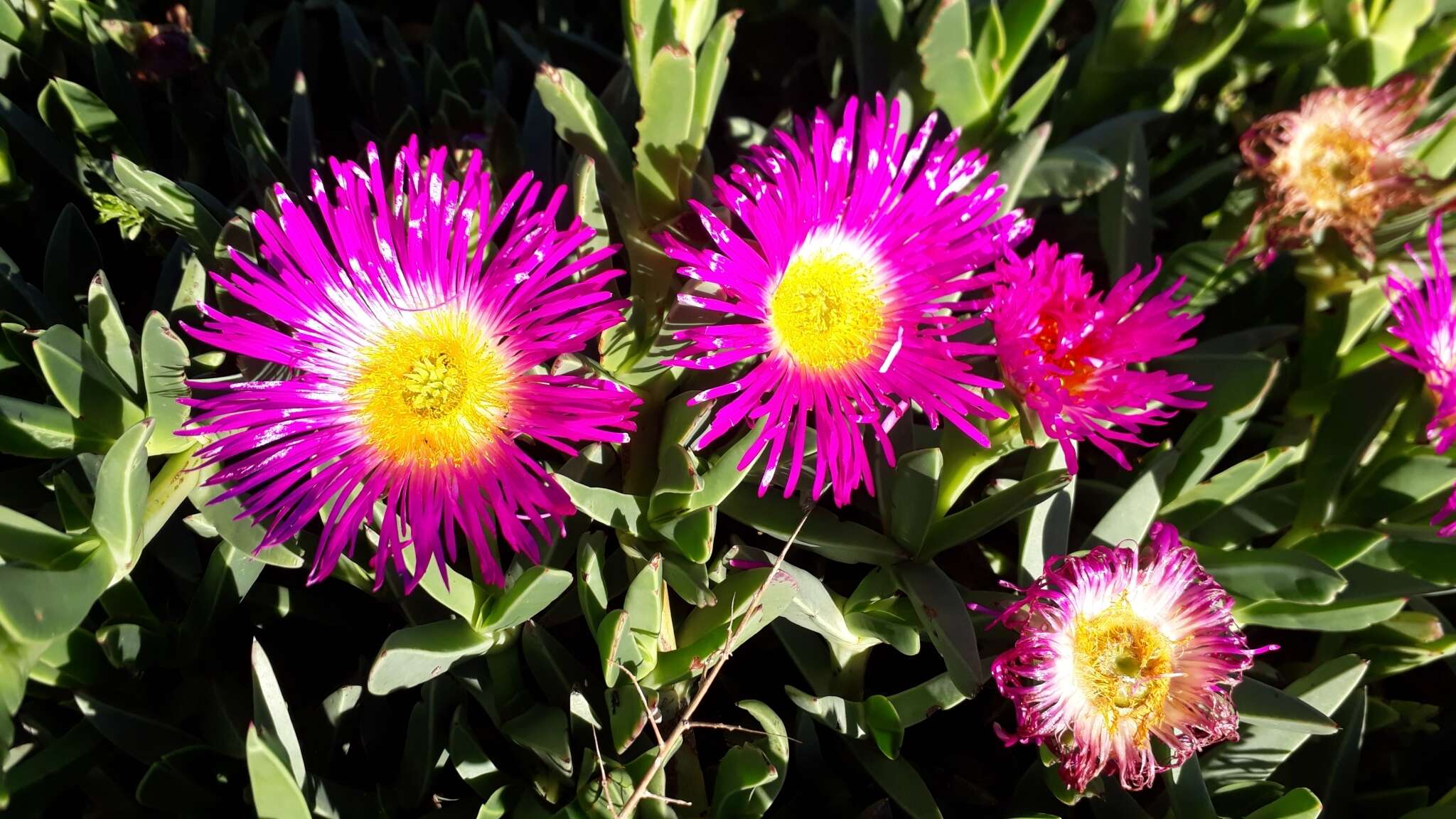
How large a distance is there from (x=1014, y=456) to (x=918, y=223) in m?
0.25

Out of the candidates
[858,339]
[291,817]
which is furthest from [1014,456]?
[291,817]

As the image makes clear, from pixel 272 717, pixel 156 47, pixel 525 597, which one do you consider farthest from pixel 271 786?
pixel 156 47

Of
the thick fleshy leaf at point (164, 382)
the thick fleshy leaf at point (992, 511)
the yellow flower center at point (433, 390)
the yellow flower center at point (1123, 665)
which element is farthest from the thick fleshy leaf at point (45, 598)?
the yellow flower center at point (1123, 665)

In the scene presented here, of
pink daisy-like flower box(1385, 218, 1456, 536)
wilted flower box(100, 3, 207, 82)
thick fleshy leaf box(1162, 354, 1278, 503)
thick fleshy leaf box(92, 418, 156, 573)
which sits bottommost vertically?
thick fleshy leaf box(92, 418, 156, 573)

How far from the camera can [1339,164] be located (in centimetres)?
101

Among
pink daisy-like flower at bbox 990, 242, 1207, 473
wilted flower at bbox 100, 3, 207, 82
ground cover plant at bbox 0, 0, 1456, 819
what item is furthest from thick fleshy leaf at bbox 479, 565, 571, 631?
wilted flower at bbox 100, 3, 207, 82

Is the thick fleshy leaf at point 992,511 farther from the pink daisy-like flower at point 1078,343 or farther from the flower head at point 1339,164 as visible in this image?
the flower head at point 1339,164

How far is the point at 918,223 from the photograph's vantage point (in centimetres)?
78

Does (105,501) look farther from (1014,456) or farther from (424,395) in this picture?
(1014,456)

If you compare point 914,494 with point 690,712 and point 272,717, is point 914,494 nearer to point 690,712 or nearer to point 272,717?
point 690,712

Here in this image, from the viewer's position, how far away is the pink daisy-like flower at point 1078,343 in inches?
28.7

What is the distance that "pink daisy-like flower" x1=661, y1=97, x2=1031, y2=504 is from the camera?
687mm

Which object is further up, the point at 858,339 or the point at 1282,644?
the point at 858,339

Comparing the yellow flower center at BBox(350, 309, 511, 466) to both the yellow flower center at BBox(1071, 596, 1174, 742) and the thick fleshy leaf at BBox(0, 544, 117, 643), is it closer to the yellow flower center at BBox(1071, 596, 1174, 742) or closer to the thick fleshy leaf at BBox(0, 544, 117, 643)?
the thick fleshy leaf at BBox(0, 544, 117, 643)
